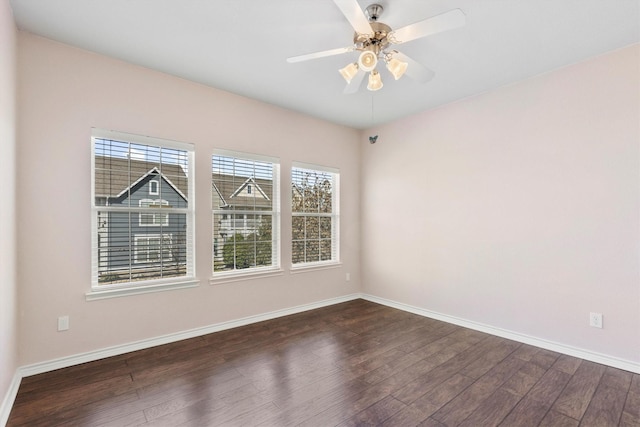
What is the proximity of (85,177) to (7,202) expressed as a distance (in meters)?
0.68

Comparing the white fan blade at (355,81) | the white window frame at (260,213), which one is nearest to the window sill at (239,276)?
the white window frame at (260,213)

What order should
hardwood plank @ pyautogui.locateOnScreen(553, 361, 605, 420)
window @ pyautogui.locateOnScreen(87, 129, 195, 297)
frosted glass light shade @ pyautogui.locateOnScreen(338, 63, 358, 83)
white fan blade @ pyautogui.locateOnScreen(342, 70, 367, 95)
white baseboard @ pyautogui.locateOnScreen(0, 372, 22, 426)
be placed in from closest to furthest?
white baseboard @ pyautogui.locateOnScreen(0, 372, 22, 426), hardwood plank @ pyautogui.locateOnScreen(553, 361, 605, 420), frosted glass light shade @ pyautogui.locateOnScreen(338, 63, 358, 83), white fan blade @ pyautogui.locateOnScreen(342, 70, 367, 95), window @ pyautogui.locateOnScreen(87, 129, 195, 297)

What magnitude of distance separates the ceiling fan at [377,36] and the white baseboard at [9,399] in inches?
117

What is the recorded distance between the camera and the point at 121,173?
9.48 feet

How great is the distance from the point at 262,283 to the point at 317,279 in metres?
0.90

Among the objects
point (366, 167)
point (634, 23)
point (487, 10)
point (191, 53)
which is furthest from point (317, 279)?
point (634, 23)

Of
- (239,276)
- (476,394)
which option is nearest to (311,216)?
(239,276)

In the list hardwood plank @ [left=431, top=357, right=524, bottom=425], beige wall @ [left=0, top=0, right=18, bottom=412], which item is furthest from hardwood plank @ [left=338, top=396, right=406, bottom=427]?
beige wall @ [left=0, top=0, right=18, bottom=412]

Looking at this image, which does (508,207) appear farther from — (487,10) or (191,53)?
(191,53)

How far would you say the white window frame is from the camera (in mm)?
3461

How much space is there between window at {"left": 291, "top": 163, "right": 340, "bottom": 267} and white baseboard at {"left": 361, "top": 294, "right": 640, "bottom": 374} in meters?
1.32

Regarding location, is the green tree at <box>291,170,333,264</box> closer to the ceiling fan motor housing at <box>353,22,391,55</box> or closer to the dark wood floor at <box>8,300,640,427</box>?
the dark wood floor at <box>8,300,640,427</box>

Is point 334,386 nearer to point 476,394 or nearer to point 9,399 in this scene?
point 476,394

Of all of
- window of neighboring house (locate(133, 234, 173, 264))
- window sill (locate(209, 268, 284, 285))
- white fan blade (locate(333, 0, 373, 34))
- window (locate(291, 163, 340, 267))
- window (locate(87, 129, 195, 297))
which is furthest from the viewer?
window (locate(291, 163, 340, 267))
